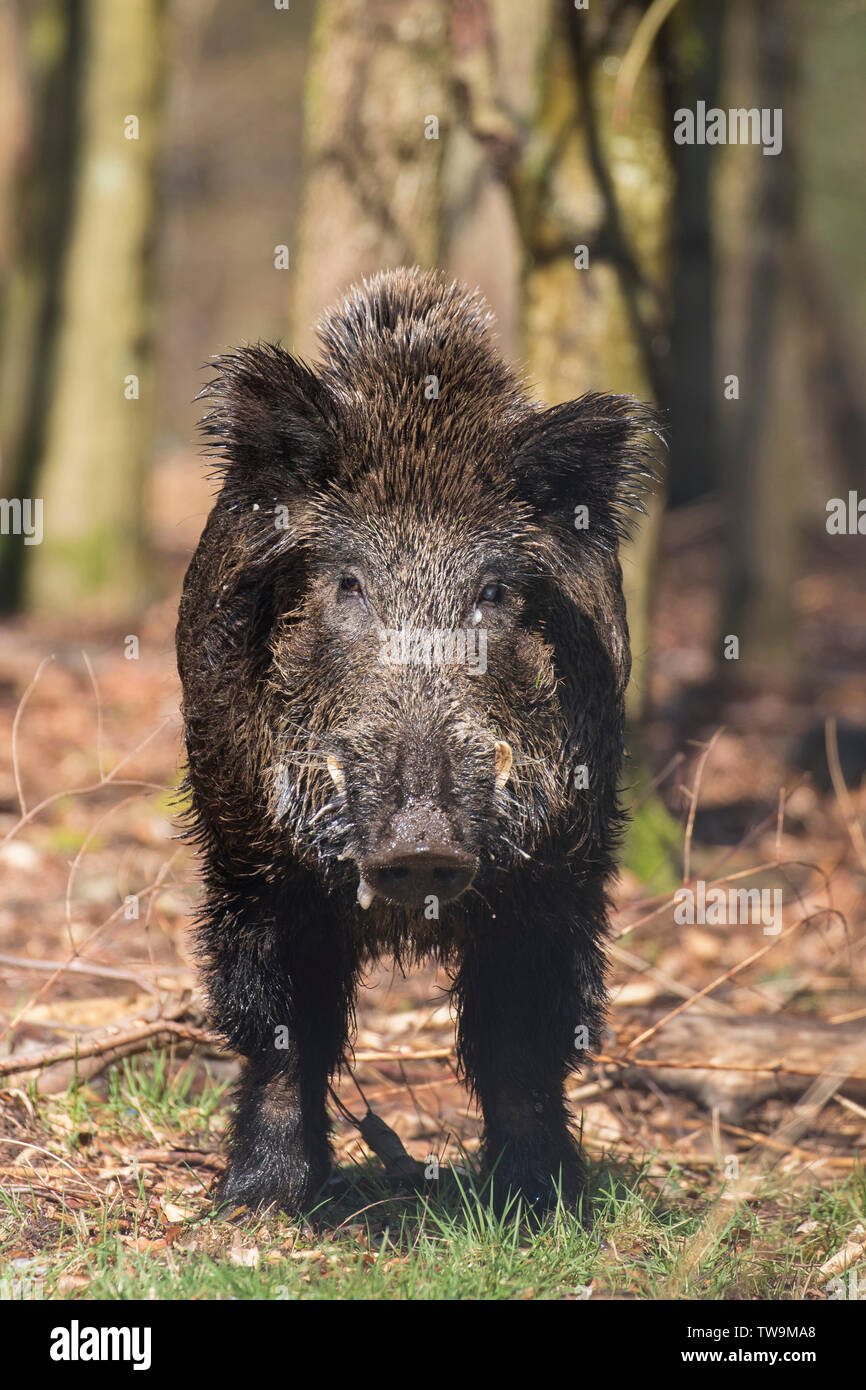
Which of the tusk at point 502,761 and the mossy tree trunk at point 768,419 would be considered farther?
the mossy tree trunk at point 768,419

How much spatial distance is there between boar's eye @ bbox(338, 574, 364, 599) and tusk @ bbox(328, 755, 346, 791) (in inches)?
17.4

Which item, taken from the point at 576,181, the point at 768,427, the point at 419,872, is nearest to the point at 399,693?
the point at 419,872

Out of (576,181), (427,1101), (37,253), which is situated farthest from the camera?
(37,253)

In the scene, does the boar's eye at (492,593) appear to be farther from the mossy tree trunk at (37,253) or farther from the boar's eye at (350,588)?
the mossy tree trunk at (37,253)

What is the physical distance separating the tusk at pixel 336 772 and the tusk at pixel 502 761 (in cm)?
36

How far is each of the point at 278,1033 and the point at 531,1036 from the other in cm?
67

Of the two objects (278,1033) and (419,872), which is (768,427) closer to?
(278,1033)

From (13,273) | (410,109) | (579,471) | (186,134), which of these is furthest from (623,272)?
(186,134)

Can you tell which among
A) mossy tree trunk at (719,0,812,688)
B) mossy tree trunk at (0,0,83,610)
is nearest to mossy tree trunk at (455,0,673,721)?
mossy tree trunk at (719,0,812,688)

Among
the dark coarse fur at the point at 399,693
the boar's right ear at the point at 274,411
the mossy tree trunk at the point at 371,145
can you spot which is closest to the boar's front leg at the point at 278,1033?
the dark coarse fur at the point at 399,693

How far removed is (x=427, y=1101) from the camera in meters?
4.91

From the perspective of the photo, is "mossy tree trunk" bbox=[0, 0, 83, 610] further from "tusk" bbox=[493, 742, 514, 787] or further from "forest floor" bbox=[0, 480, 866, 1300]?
"tusk" bbox=[493, 742, 514, 787]

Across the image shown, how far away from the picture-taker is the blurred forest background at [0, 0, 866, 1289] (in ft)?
20.5

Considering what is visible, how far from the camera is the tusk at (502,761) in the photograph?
3.48m
